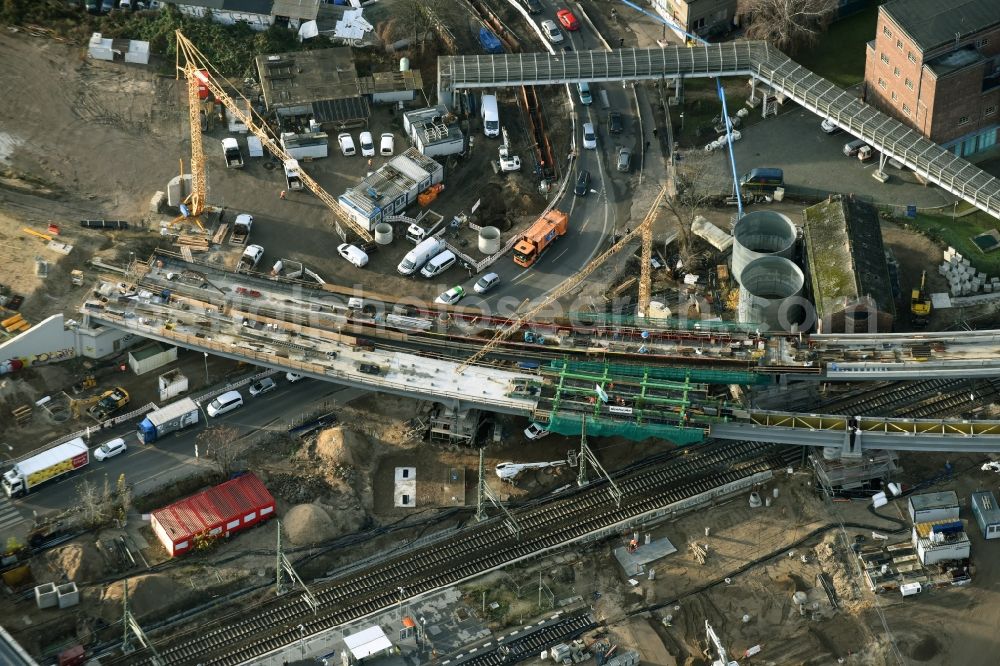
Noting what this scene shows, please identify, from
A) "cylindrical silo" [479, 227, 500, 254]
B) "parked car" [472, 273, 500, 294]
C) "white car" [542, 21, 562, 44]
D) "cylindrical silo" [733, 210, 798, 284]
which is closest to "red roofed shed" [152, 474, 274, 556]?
"parked car" [472, 273, 500, 294]

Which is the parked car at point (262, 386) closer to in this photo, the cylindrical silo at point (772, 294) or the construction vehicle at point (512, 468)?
the construction vehicle at point (512, 468)

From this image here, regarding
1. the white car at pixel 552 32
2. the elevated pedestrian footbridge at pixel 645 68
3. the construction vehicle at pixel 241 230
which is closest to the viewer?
the construction vehicle at pixel 241 230

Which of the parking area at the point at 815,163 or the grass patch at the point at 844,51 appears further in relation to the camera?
the grass patch at the point at 844,51

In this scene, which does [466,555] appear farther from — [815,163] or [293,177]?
[815,163]

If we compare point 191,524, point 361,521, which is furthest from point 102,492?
point 361,521

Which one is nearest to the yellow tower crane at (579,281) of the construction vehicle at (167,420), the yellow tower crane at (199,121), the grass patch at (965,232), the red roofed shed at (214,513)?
the yellow tower crane at (199,121)
